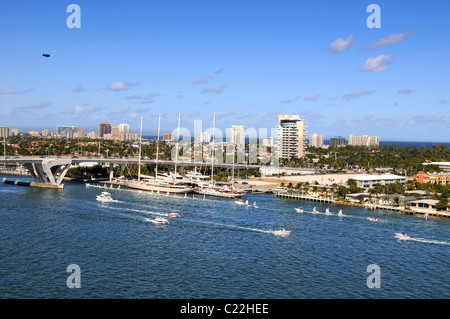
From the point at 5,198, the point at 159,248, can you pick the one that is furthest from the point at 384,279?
the point at 5,198

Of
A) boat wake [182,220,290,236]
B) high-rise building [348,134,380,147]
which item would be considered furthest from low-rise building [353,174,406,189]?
high-rise building [348,134,380,147]

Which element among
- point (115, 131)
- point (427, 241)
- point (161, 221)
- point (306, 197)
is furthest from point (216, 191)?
point (115, 131)

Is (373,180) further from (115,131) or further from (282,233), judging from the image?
(115,131)

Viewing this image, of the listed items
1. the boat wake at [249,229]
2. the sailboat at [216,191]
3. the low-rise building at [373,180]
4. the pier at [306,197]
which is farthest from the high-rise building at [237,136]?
the boat wake at [249,229]

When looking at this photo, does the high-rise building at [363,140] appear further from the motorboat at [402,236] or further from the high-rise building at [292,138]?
the motorboat at [402,236]
